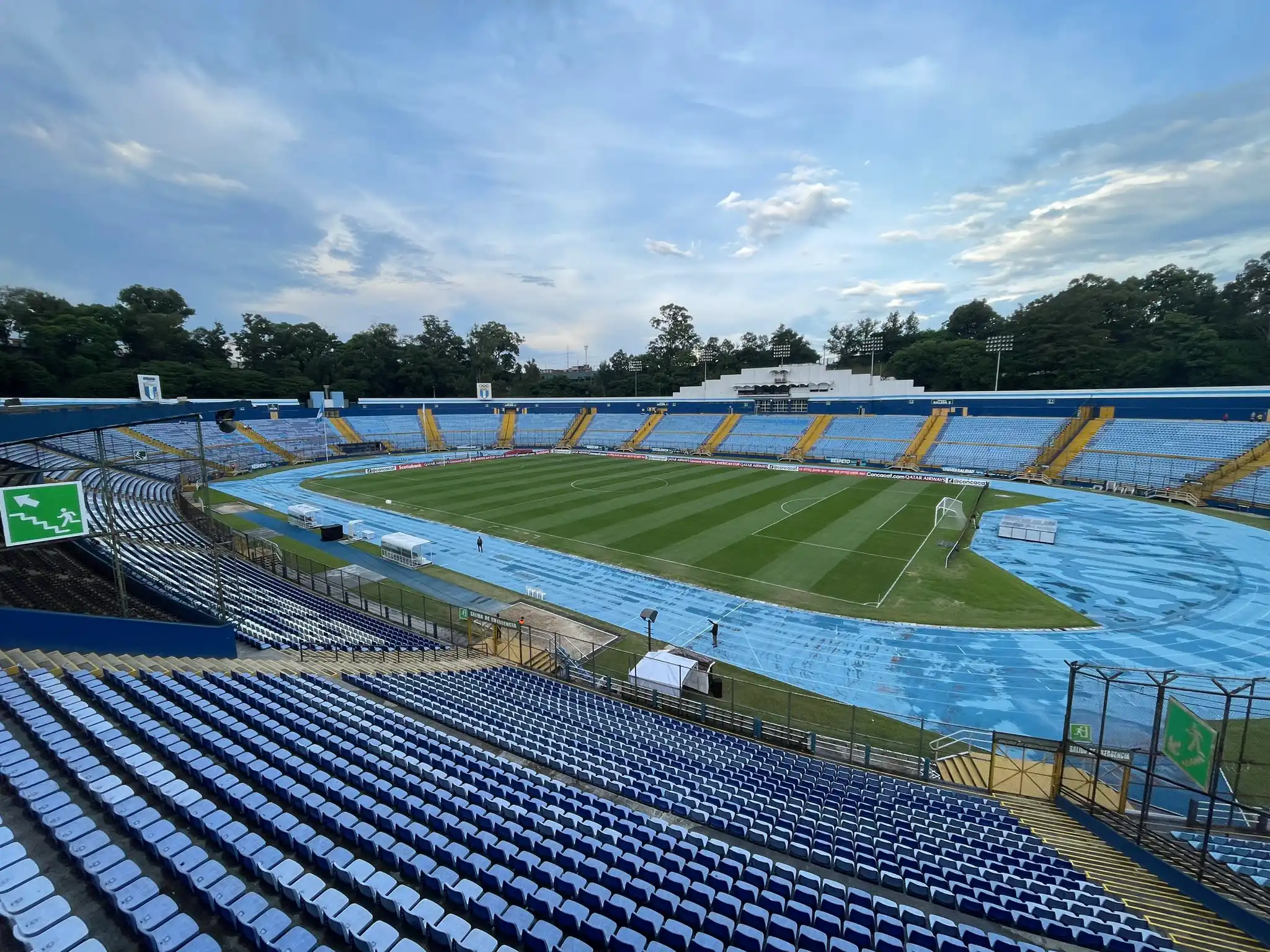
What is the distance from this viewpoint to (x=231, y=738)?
28.5 feet

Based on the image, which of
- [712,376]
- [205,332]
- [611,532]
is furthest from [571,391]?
[611,532]

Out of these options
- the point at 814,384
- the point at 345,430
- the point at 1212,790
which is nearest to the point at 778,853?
the point at 1212,790

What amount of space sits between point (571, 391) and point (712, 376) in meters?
30.2

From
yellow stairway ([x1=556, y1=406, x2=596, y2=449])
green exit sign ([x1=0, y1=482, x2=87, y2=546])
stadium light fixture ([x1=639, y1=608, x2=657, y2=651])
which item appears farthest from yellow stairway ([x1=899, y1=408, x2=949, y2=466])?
green exit sign ([x1=0, y1=482, x2=87, y2=546])

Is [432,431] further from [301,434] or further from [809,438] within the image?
[809,438]

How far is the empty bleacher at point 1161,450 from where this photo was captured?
43.0m

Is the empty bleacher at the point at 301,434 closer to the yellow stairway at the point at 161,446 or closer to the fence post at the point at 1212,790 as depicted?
the yellow stairway at the point at 161,446

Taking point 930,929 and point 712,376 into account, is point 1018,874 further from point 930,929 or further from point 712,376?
point 712,376

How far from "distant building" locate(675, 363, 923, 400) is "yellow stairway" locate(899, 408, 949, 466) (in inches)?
233

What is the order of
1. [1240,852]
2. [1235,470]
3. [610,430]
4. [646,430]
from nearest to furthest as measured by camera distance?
1. [1240,852]
2. [1235,470]
3. [646,430]
4. [610,430]

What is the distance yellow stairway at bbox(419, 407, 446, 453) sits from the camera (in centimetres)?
7500

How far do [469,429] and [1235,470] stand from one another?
8080 cm

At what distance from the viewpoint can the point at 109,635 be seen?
41.6 ft

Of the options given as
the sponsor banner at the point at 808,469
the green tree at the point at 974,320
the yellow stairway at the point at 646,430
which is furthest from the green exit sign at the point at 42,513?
the green tree at the point at 974,320
